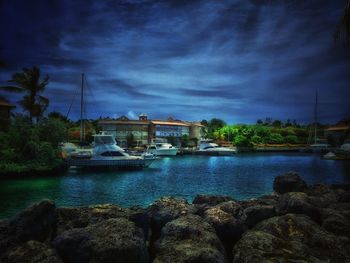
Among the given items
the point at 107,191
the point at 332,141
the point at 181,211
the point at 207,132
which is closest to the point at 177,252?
the point at 181,211

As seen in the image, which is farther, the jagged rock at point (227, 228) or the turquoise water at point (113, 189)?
the turquoise water at point (113, 189)

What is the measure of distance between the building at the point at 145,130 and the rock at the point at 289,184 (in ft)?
215

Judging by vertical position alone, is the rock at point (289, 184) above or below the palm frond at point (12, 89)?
below

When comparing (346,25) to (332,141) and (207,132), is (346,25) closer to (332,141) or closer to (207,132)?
(332,141)

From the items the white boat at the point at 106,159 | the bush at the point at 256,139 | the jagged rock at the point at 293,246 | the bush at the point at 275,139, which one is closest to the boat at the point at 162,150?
the white boat at the point at 106,159

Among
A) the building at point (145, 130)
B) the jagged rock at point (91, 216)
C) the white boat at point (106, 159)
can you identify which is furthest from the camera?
the building at point (145, 130)

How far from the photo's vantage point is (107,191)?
898 inches

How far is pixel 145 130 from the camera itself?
303ft

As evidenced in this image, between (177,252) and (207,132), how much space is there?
4217 inches

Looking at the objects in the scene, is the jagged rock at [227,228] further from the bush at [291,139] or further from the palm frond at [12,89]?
the bush at [291,139]

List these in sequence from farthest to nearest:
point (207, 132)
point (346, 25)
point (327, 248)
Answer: point (207, 132) < point (346, 25) < point (327, 248)

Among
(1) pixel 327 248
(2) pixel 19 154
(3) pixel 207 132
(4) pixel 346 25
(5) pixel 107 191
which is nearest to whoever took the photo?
(1) pixel 327 248

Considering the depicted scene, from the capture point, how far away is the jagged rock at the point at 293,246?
5.54m

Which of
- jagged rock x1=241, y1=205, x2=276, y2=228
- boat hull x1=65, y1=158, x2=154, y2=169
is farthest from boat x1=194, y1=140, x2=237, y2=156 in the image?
jagged rock x1=241, y1=205, x2=276, y2=228
